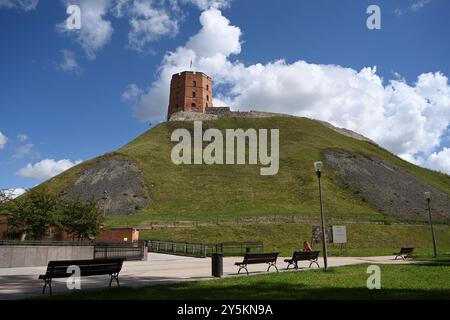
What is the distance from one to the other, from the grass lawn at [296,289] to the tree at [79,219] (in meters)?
21.0

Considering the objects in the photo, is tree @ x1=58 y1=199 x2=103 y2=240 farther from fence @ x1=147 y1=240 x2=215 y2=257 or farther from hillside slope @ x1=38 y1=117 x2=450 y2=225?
hillside slope @ x1=38 y1=117 x2=450 y2=225

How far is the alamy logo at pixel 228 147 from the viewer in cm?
7256

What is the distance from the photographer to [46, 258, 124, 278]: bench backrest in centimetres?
1052

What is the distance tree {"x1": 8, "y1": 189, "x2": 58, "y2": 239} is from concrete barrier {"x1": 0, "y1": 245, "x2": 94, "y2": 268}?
8.41 m

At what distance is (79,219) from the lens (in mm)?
30625

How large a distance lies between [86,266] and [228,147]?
7145cm

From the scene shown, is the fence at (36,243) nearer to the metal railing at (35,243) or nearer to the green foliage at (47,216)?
the metal railing at (35,243)

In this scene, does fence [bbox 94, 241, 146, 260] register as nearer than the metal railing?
No

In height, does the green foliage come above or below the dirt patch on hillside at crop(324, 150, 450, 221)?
below

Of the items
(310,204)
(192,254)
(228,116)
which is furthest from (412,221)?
(228,116)

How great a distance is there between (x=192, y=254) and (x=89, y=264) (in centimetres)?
1748

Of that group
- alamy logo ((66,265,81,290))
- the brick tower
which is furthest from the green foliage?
the brick tower

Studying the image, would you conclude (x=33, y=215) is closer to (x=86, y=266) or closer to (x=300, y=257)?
(x=86, y=266)

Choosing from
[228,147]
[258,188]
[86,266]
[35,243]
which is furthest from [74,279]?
[228,147]
